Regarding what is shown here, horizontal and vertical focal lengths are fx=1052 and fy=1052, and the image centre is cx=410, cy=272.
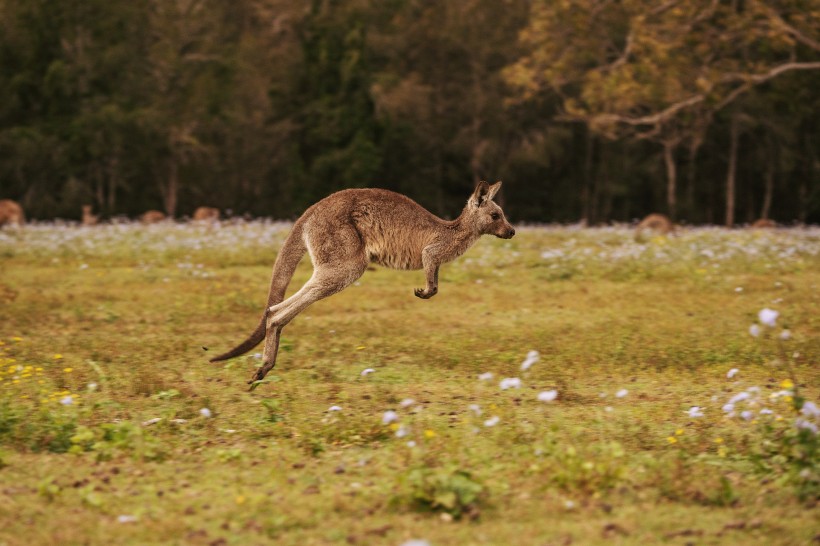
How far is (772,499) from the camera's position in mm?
5625

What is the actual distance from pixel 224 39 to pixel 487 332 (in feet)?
133

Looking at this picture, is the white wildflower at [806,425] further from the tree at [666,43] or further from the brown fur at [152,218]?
the brown fur at [152,218]

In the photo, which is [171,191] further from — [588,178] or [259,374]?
[259,374]

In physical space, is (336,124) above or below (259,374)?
above

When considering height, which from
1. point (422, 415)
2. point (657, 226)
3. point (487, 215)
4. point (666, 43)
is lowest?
point (657, 226)

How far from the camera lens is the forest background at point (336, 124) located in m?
39.4

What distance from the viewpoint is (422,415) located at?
24.6 ft

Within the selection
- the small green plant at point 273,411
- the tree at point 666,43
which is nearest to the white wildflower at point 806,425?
the small green plant at point 273,411

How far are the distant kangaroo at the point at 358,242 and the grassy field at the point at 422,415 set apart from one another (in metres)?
0.70

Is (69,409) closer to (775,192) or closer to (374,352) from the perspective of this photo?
(374,352)

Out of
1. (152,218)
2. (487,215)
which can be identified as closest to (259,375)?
(487,215)

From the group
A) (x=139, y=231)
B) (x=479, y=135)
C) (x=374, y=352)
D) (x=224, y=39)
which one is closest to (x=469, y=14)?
(x=479, y=135)

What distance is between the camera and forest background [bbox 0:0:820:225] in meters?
39.4

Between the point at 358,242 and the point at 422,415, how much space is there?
5.52ft
